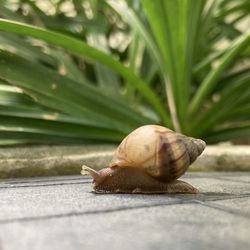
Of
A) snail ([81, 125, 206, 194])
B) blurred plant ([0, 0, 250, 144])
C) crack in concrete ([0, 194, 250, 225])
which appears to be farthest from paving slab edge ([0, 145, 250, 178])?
crack in concrete ([0, 194, 250, 225])

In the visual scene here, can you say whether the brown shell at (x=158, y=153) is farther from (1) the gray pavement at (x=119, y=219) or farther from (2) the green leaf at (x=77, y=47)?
(2) the green leaf at (x=77, y=47)

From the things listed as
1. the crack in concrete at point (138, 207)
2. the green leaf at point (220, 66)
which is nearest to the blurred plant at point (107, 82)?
the green leaf at point (220, 66)

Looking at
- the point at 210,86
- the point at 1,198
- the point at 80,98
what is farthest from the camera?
the point at 210,86

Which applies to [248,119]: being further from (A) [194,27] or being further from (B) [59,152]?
(B) [59,152]

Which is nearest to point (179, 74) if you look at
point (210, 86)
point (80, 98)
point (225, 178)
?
point (210, 86)

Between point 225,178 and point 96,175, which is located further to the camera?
point 225,178

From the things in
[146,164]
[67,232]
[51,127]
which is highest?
[51,127]
